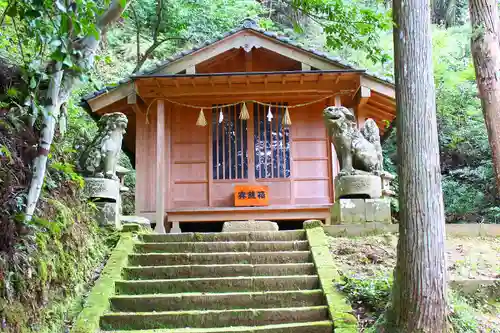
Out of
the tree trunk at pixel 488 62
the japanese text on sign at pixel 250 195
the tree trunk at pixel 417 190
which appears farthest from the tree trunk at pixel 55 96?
the japanese text on sign at pixel 250 195

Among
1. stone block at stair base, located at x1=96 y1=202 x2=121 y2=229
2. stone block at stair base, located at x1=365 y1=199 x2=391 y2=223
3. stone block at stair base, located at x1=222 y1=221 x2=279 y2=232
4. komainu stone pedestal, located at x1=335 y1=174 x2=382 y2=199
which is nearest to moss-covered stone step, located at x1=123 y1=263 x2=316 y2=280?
stone block at stair base, located at x1=96 y1=202 x2=121 y2=229

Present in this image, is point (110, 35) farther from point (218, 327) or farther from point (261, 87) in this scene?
point (218, 327)

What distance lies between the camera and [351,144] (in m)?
8.16

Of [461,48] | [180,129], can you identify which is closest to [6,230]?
[180,129]

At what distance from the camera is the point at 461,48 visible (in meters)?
17.3

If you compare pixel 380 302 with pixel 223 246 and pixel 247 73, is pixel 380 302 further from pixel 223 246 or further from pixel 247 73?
pixel 247 73

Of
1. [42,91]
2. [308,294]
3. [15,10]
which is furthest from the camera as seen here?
[308,294]

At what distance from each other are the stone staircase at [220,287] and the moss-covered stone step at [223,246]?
0.01 m

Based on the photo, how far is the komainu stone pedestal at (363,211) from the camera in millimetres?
7805

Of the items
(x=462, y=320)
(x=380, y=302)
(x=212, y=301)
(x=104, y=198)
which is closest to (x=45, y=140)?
(x=212, y=301)

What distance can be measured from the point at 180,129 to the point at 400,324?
322 inches

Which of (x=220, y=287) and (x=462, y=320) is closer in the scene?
(x=462, y=320)

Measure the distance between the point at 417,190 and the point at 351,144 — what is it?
3.38 m

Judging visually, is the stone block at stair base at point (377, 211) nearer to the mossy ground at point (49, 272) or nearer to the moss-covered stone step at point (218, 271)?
the moss-covered stone step at point (218, 271)
